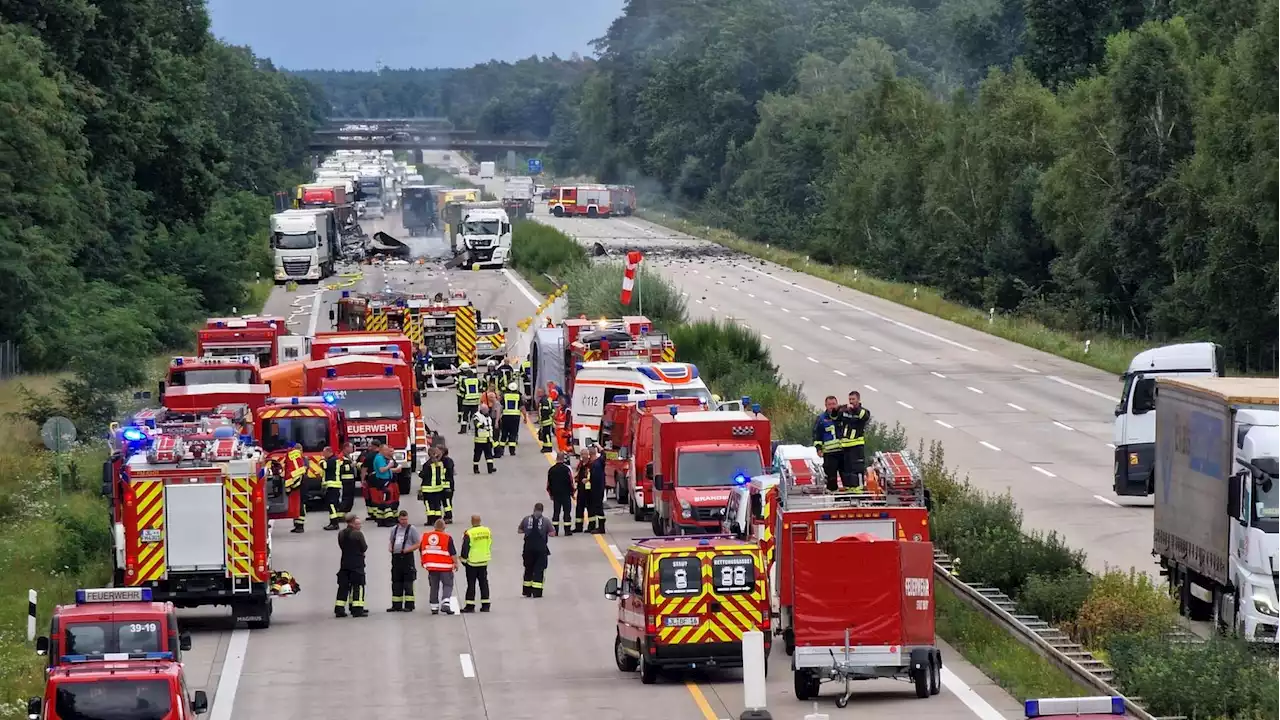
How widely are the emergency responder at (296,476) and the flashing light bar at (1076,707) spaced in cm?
2521

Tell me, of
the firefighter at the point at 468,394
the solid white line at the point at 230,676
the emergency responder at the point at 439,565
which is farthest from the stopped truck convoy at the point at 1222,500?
the firefighter at the point at 468,394

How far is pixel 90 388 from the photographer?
47.8 meters

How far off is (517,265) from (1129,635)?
80.4 metres

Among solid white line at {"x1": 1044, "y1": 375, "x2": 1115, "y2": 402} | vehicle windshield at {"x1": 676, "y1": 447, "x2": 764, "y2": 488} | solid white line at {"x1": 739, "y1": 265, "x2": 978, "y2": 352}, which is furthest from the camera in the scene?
solid white line at {"x1": 739, "y1": 265, "x2": 978, "y2": 352}

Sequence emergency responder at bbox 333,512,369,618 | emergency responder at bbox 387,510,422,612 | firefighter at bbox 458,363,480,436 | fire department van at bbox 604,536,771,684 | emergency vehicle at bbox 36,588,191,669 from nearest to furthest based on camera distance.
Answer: emergency vehicle at bbox 36,588,191,669, fire department van at bbox 604,536,771,684, emergency responder at bbox 333,512,369,618, emergency responder at bbox 387,510,422,612, firefighter at bbox 458,363,480,436

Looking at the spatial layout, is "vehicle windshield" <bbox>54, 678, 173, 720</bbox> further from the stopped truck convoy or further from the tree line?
the tree line

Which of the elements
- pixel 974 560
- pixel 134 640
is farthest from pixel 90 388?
pixel 134 640

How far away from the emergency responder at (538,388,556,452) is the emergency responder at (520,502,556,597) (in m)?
18.0

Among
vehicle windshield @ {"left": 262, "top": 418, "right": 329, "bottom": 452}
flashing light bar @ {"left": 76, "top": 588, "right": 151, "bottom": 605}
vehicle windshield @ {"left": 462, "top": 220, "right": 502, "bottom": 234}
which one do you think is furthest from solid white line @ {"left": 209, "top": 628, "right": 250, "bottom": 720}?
vehicle windshield @ {"left": 462, "top": 220, "right": 502, "bottom": 234}

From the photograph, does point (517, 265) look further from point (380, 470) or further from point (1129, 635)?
point (1129, 635)

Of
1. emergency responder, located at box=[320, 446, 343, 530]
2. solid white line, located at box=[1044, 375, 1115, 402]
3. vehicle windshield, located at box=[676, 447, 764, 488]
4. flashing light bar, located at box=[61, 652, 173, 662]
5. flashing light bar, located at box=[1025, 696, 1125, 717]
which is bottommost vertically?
solid white line, located at box=[1044, 375, 1115, 402]

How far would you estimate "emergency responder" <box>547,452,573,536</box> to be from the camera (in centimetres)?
3441

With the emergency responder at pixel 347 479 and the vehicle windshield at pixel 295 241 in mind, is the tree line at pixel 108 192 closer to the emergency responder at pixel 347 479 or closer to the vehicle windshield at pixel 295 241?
the vehicle windshield at pixel 295 241

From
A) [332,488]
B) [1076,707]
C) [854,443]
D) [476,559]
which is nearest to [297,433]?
[332,488]
